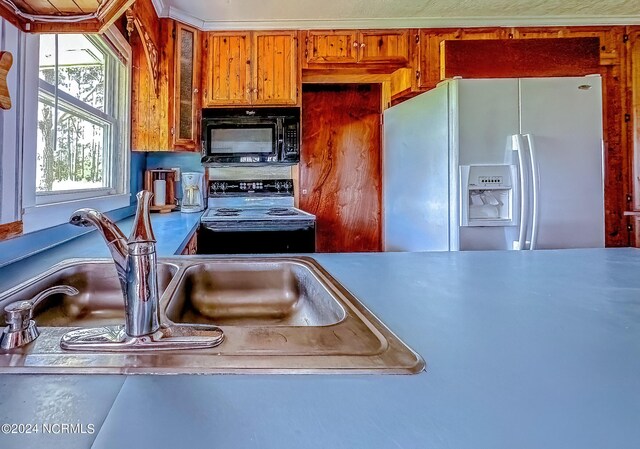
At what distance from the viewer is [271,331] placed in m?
0.54

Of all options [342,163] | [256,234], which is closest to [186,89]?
[256,234]

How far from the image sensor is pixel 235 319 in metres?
1.04

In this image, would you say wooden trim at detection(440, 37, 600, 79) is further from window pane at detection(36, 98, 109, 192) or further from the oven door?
window pane at detection(36, 98, 109, 192)

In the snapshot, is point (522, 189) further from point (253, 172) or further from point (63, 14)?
point (63, 14)

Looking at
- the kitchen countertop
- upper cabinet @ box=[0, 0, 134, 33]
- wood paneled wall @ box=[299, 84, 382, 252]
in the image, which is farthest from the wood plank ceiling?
wood paneled wall @ box=[299, 84, 382, 252]

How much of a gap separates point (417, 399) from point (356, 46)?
3061mm

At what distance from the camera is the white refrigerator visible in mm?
2328

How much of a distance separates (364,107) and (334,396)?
11.9ft

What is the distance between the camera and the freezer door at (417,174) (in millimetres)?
2471

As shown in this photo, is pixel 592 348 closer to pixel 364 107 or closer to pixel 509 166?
pixel 509 166

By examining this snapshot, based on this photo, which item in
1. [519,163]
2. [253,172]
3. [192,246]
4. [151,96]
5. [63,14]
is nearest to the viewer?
[63,14]

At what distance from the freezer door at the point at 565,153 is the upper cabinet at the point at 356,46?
1.05 metres

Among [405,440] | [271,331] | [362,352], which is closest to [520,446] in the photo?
[405,440]

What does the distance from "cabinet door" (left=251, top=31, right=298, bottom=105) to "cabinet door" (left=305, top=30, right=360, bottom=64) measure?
138 millimetres
